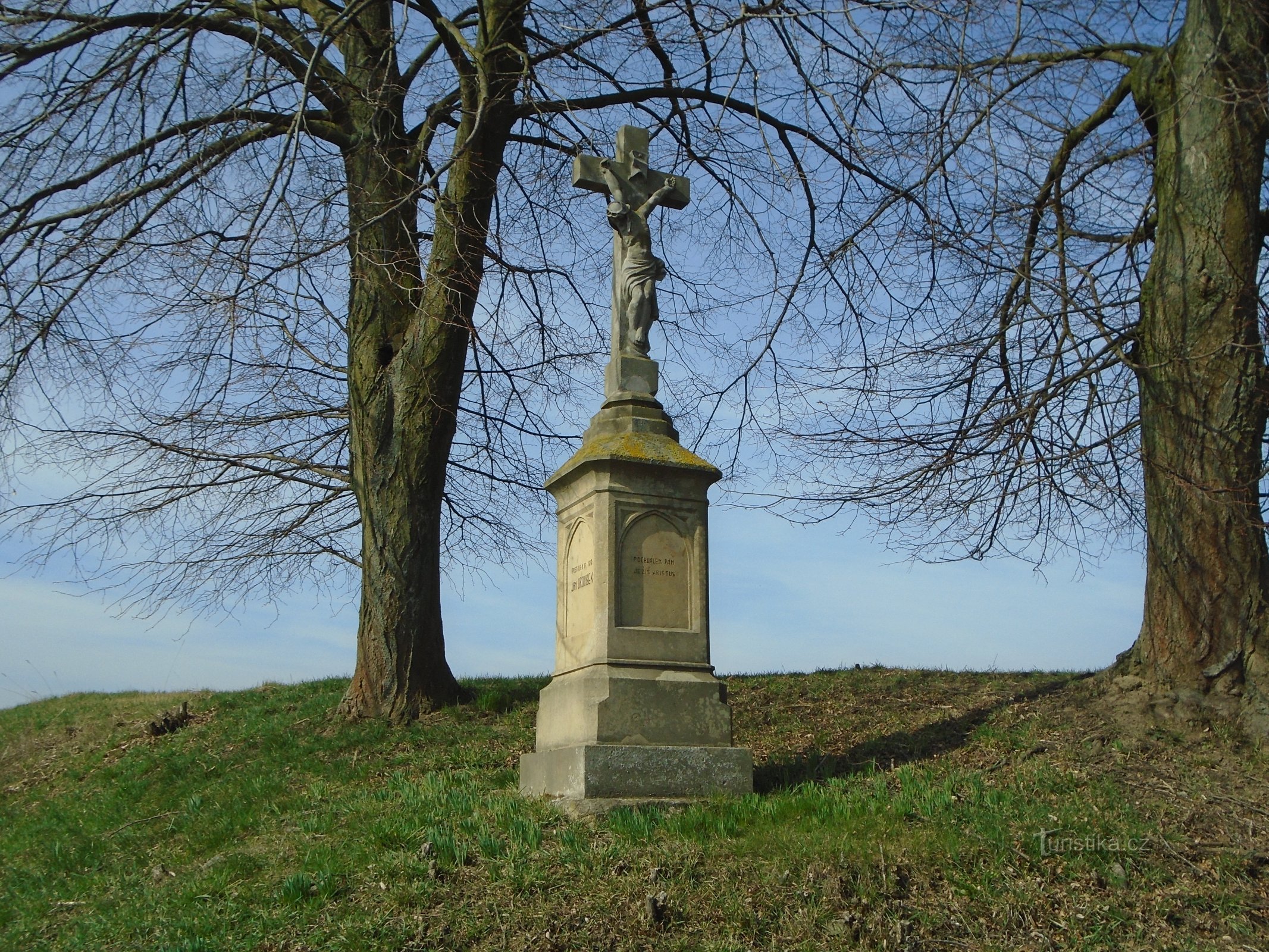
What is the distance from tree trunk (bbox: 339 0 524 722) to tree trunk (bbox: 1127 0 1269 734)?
5.56 m

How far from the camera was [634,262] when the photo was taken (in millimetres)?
8680

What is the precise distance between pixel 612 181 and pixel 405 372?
10.8ft

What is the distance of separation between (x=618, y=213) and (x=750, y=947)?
5.20 metres

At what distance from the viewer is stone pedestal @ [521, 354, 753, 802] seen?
299 inches

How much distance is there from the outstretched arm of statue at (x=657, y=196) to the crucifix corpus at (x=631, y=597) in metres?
0.01

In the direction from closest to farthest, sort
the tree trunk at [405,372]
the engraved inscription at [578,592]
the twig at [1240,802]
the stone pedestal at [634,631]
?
the twig at [1240,802] → the stone pedestal at [634,631] → the engraved inscription at [578,592] → the tree trunk at [405,372]

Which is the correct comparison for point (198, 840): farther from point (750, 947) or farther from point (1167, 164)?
point (1167, 164)

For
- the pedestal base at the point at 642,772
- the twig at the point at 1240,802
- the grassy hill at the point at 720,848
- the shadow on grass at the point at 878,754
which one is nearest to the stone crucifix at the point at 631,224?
the pedestal base at the point at 642,772

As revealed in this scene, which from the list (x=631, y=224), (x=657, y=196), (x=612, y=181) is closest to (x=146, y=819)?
(x=631, y=224)

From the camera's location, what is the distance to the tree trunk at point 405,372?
35.0 feet

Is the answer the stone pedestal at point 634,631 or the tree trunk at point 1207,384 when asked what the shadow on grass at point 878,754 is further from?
the tree trunk at point 1207,384

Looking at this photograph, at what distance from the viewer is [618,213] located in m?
8.67

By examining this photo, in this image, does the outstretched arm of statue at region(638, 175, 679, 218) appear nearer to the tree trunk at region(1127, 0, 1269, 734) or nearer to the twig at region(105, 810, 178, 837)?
the tree trunk at region(1127, 0, 1269, 734)

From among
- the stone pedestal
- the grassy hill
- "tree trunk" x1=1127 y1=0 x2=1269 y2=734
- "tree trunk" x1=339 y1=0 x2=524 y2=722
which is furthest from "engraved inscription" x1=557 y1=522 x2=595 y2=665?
"tree trunk" x1=1127 y1=0 x2=1269 y2=734
